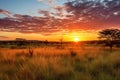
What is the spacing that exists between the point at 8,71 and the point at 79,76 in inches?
138

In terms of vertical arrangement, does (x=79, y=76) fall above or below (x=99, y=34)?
below

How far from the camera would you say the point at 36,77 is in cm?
713

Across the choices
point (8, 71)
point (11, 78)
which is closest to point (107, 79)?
point (11, 78)

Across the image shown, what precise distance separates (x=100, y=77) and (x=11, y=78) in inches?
127

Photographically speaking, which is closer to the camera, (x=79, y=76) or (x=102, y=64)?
(x=79, y=76)

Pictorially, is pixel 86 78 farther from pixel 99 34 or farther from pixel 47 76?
pixel 99 34

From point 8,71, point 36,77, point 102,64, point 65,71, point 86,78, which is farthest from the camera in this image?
point 102,64

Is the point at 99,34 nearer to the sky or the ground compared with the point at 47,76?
nearer to the sky

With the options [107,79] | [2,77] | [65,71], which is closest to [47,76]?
[65,71]

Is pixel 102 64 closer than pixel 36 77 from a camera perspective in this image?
No

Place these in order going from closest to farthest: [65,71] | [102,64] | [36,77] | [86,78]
A: 1. [86,78]
2. [36,77]
3. [65,71]
4. [102,64]

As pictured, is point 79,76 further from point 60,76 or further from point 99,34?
point 99,34

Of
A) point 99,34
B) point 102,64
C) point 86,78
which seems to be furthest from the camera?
point 99,34

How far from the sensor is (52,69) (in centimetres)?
838
